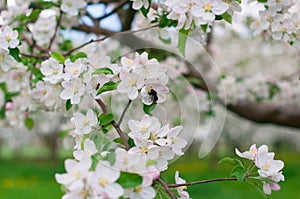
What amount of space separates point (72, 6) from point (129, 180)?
967 mm

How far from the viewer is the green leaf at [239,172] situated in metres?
0.99

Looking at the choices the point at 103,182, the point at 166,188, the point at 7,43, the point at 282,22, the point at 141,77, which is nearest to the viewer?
the point at 103,182

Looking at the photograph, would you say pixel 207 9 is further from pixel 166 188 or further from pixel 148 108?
pixel 166 188

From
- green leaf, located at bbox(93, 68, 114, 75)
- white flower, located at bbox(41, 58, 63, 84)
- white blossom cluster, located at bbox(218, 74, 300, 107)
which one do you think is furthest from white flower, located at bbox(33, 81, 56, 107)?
white blossom cluster, located at bbox(218, 74, 300, 107)

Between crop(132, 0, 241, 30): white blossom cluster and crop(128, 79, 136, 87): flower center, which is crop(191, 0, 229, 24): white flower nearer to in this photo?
crop(132, 0, 241, 30): white blossom cluster

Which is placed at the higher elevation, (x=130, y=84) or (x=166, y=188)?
(x=130, y=84)

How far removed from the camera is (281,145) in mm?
20734

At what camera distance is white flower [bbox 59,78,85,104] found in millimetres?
1100

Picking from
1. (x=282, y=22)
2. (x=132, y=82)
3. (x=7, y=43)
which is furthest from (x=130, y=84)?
(x=282, y=22)

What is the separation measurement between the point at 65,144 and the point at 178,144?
5.33 feet

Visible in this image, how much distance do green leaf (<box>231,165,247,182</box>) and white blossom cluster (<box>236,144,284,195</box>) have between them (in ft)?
0.09

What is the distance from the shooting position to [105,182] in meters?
0.75

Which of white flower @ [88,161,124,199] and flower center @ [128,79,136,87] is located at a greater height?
flower center @ [128,79,136,87]

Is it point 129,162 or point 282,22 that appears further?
point 282,22
